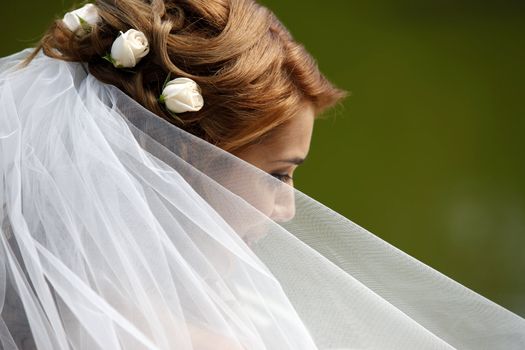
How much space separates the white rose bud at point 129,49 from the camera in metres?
0.76

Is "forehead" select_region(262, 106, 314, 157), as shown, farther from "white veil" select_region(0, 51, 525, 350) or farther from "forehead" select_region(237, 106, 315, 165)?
"white veil" select_region(0, 51, 525, 350)

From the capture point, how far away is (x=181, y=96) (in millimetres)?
744

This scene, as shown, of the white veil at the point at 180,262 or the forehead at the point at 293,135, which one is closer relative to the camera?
the white veil at the point at 180,262

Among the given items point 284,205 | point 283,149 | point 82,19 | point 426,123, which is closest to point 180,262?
point 284,205

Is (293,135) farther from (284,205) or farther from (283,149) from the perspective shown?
(284,205)

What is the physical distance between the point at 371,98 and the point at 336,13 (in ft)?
1.08

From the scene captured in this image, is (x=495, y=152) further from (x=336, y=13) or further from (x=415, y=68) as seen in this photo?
(x=336, y=13)

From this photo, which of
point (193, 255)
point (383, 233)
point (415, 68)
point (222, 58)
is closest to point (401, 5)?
point (415, 68)

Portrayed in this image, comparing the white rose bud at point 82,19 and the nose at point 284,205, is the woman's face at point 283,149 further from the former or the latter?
the white rose bud at point 82,19

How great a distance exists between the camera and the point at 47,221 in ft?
2.24

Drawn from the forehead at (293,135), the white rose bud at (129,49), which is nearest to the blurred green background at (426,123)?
the forehead at (293,135)

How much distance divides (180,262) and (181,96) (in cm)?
18

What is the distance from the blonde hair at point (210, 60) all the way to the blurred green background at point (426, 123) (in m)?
1.76

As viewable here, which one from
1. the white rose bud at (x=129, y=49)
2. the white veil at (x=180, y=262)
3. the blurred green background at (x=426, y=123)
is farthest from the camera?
the blurred green background at (x=426, y=123)
